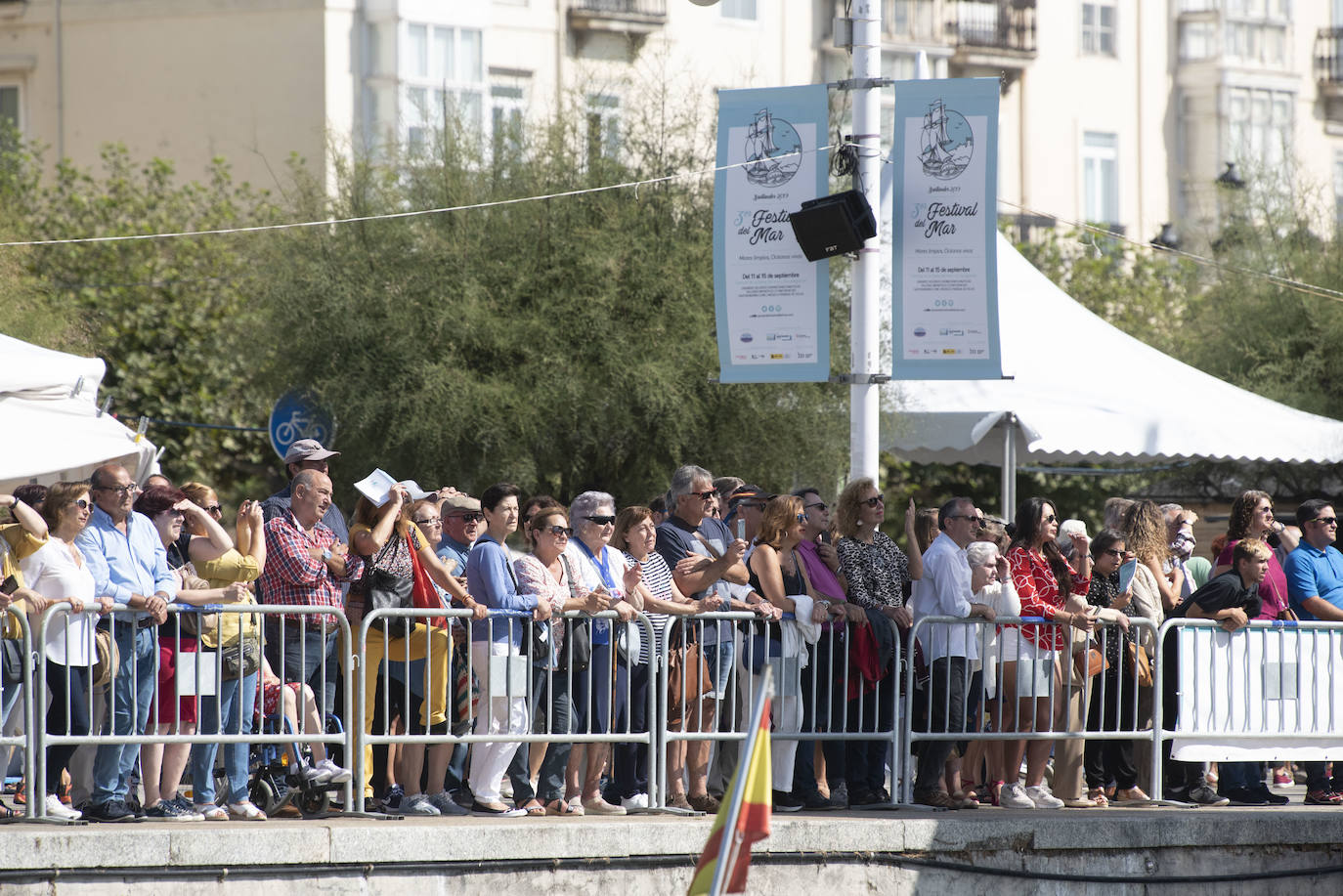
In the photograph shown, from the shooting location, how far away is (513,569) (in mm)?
9398

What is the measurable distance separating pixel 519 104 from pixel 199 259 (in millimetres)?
7320

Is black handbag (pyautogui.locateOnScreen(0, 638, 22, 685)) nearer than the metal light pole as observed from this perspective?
Yes

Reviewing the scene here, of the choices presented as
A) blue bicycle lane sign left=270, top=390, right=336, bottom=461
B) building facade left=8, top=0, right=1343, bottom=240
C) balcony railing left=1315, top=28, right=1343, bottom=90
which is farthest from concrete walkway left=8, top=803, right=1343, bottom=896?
balcony railing left=1315, top=28, right=1343, bottom=90

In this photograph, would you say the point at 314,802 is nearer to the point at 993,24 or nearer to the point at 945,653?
the point at 945,653

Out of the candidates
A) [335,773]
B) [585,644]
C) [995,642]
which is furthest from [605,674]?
[995,642]

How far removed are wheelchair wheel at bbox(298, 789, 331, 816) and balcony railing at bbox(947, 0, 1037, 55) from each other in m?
30.4

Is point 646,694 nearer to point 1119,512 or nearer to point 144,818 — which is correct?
point 144,818

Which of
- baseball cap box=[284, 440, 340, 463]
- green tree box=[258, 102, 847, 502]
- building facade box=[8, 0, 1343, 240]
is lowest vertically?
baseball cap box=[284, 440, 340, 463]

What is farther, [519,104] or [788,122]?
[519,104]

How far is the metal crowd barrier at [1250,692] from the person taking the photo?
10391 millimetres

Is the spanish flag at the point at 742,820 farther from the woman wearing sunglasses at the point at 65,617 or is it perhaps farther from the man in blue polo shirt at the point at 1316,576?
the man in blue polo shirt at the point at 1316,576

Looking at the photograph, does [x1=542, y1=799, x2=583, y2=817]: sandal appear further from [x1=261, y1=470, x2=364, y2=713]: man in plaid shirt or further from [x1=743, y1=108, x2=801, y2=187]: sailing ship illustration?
[x1=743, y1=108, x2=801, y2=187]: sailing ship illustration

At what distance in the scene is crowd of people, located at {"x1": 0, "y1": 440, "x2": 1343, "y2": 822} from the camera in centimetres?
856

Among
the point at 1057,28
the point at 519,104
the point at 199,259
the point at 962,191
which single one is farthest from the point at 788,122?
the point at 1057,28
